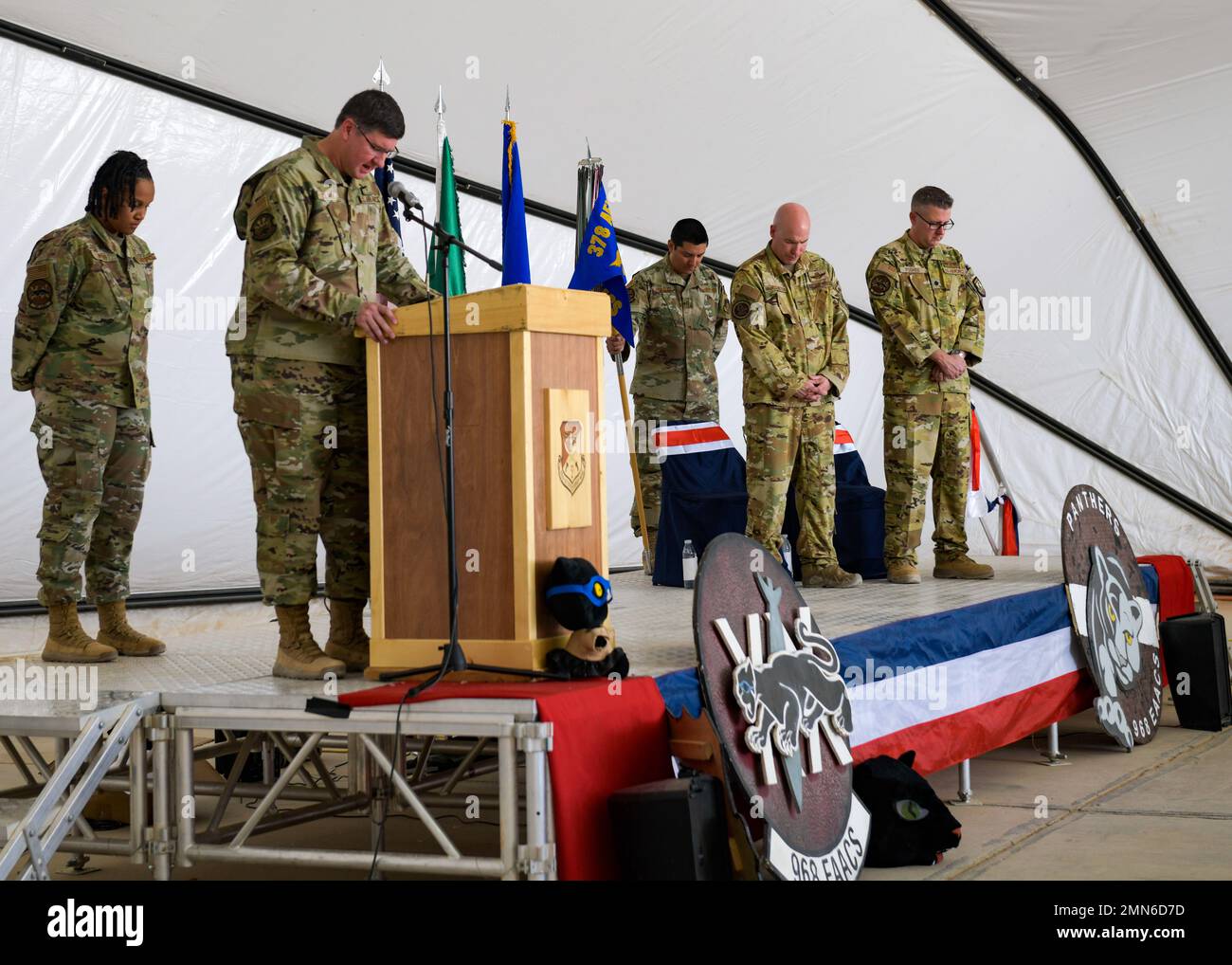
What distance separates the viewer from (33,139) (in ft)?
21.6

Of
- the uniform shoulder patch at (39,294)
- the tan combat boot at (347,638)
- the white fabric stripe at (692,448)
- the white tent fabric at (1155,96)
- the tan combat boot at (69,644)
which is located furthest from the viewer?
the white tent fabric at (1155,96)

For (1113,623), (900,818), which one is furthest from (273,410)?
(1113,623)

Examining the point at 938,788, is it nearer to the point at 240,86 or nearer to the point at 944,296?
the point at 944,296

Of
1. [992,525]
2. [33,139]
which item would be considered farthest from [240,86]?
[992,525]

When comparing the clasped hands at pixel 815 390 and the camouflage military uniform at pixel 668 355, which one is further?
the camouflage military uniform at pixel 668 355

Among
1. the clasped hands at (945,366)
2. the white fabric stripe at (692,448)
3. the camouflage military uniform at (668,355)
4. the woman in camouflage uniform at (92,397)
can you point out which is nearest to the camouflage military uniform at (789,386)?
Answer: the clasped hands at (945,366)

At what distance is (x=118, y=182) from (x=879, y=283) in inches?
121

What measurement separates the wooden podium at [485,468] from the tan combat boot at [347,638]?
0.92 feet

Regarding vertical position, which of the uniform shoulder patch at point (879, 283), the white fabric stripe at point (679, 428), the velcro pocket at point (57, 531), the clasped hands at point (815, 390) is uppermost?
the uniform shoulder patch at point (879, 283)

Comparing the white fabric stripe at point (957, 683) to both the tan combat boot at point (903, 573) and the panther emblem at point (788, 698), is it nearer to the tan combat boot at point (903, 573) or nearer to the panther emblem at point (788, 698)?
the panther emblem at point (788, 698)

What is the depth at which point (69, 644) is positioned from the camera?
383 cm

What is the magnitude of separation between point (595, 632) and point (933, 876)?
1117 mm

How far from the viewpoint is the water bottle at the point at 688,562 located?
6176 millimetres

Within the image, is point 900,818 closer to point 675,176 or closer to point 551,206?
point 551,206
